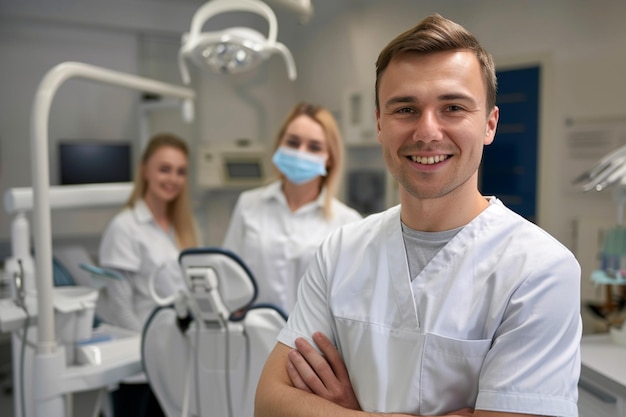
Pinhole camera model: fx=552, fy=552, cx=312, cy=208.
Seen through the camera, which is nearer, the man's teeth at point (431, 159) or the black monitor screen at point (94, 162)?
the man's teeth at point (431, 159)

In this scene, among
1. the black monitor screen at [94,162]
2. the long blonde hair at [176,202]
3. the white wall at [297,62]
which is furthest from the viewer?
the black monitor screen at [94,162]

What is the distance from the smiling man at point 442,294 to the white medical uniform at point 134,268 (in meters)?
1.32

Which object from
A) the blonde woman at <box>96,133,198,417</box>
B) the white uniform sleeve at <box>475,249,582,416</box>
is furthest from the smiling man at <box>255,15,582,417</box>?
the blonde woman at <box>96,133,198,417</box>

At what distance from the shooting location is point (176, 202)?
253 centimetres

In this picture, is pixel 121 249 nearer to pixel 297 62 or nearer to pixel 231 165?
pixel 231 165

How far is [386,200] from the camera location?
12.0 feet

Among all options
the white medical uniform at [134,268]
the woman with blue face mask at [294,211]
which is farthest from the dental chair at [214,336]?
the white medical uniform at [134,268]

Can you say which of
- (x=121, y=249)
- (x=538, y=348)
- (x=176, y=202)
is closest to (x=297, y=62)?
(x=176, y=202)

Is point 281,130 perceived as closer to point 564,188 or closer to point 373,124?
point 373,124

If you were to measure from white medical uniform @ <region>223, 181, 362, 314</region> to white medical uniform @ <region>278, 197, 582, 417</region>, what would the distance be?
0.87 m

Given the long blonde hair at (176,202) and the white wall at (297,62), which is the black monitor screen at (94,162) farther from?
the long blonde hair at (176,202)

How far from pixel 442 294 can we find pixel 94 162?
3593mm

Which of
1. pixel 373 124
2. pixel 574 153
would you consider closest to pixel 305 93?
pixel 373 124

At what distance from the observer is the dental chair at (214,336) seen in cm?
149
